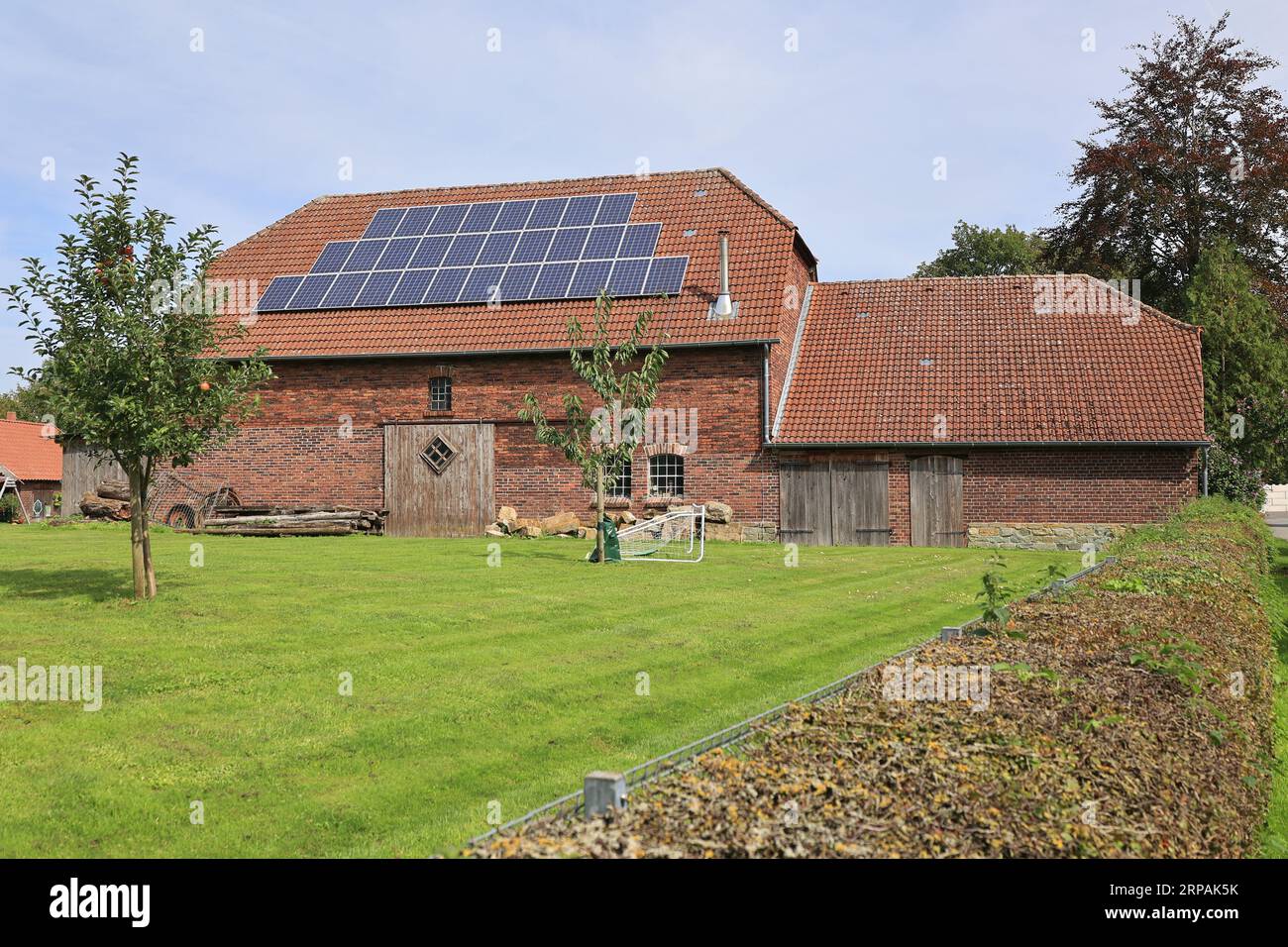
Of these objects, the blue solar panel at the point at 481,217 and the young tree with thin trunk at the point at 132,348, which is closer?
the young tree with thin trunk at the point at 132,348

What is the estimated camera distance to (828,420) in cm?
2688

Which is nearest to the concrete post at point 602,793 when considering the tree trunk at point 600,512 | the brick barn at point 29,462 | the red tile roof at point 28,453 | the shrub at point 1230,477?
the tree trunk at point 600,512

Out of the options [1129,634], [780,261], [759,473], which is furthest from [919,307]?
[1129,634]

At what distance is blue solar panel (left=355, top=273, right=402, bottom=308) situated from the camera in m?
29.8

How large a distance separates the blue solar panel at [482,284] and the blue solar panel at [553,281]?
1216mm

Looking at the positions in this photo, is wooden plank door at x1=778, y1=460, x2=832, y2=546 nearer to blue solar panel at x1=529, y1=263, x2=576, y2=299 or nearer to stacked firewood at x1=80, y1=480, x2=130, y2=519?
blue solar panel at x1=529, y1=263, x2=576, y2=299

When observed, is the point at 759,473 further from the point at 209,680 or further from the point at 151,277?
the point at 209,680

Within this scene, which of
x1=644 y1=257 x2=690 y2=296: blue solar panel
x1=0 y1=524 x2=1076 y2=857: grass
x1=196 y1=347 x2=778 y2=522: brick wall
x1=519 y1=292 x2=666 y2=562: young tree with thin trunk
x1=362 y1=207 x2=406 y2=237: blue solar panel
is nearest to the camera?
x1=0 y1=524 x2=1076 y2=857: grass

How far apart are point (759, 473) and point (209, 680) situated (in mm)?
18404

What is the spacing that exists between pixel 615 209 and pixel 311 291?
29.1 ft

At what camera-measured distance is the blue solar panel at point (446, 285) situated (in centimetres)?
2928

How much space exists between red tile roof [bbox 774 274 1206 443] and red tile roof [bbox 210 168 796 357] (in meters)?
2.62

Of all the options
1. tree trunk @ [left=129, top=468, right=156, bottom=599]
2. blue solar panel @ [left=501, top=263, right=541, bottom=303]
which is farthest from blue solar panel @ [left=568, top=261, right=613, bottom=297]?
tree trunk @ [left=129, top=468, right=156, bottom=599]

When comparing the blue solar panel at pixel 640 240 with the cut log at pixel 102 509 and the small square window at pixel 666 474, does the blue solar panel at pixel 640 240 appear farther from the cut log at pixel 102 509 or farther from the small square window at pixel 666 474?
the cut log at pixel 102 509
